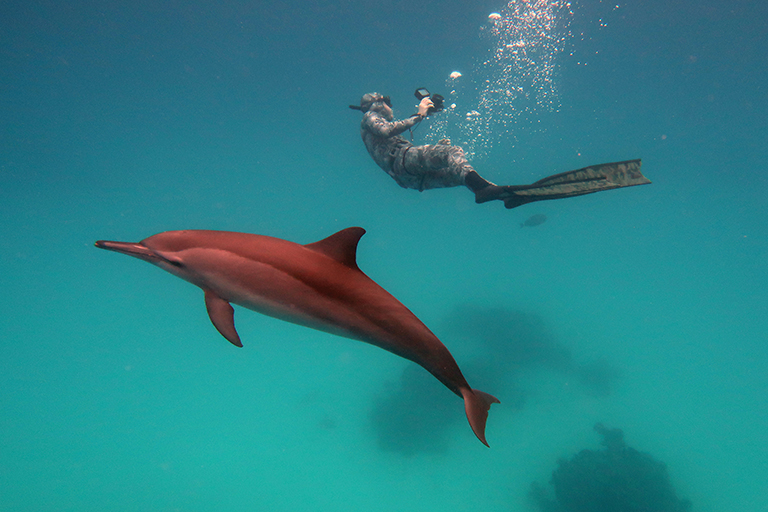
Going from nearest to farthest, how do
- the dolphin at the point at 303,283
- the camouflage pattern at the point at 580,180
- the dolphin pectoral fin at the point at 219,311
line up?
the dolphin at the point at 303,283
the dolphin pectoral fin at the point at 219,311
the camouflage pattern at the point at 580,180

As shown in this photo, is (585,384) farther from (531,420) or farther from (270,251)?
(270,251)

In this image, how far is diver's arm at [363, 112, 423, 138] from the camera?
8906 millimetres

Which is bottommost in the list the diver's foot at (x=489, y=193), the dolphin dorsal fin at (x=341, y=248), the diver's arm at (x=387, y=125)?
the dolphin dorsal fin at (x=341, y=248)

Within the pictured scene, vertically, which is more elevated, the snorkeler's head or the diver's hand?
the snorkeler's head

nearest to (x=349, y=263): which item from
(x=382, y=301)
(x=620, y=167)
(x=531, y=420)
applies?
(x=382, y=301)

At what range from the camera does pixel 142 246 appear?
6.56ft

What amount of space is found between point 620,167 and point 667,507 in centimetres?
1907

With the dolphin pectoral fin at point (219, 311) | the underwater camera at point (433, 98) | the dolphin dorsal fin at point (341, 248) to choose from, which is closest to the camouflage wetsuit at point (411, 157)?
the underwater camera at point (433, 98)

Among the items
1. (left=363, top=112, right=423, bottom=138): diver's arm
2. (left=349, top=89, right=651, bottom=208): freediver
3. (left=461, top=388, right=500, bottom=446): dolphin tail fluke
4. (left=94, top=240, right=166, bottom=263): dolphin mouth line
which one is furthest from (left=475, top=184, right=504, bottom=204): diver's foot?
(left=94, top=240, right=166, bottom=263): dolphin mouth line

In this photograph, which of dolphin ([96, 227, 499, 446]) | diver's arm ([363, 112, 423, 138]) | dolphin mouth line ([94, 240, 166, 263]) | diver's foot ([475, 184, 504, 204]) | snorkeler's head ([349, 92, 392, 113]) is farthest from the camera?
snorkeler's head ([349, 92, 392, 113])

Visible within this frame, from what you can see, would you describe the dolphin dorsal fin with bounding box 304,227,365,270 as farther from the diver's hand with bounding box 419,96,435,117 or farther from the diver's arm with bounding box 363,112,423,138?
the diver's hand with bounding box 419,96,435,117

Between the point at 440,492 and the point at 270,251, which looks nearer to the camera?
the point at 270,251

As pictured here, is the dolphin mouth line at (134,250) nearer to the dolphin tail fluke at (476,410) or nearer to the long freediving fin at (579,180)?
the dolphin tail fluke at (476,410)

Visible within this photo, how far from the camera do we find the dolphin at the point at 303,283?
1.79m
